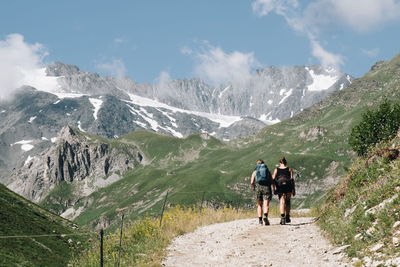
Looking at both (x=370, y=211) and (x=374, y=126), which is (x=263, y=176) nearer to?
(x=370, y=211)

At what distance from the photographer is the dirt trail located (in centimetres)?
1542

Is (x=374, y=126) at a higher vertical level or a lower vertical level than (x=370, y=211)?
higher

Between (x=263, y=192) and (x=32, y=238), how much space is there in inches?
737

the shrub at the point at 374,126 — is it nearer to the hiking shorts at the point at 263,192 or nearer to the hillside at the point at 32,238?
the hillside at the point at 32,238

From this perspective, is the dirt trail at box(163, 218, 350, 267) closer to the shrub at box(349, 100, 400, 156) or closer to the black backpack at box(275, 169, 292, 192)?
the black backpack at box(275, 169, 292, 192)

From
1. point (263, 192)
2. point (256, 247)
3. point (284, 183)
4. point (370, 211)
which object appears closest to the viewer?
point (370, 211)

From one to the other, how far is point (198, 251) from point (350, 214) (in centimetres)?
652

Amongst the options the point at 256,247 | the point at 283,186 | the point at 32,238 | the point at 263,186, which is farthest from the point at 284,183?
the point at 32,238

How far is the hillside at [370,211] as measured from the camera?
42.9 ft

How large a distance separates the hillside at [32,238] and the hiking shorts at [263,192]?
9638 millimetres

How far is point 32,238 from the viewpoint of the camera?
31281 millimetres

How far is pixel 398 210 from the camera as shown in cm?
1410

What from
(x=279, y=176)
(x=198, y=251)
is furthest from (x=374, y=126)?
(x=198, y=251)

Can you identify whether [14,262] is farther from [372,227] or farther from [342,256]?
[372,227]
